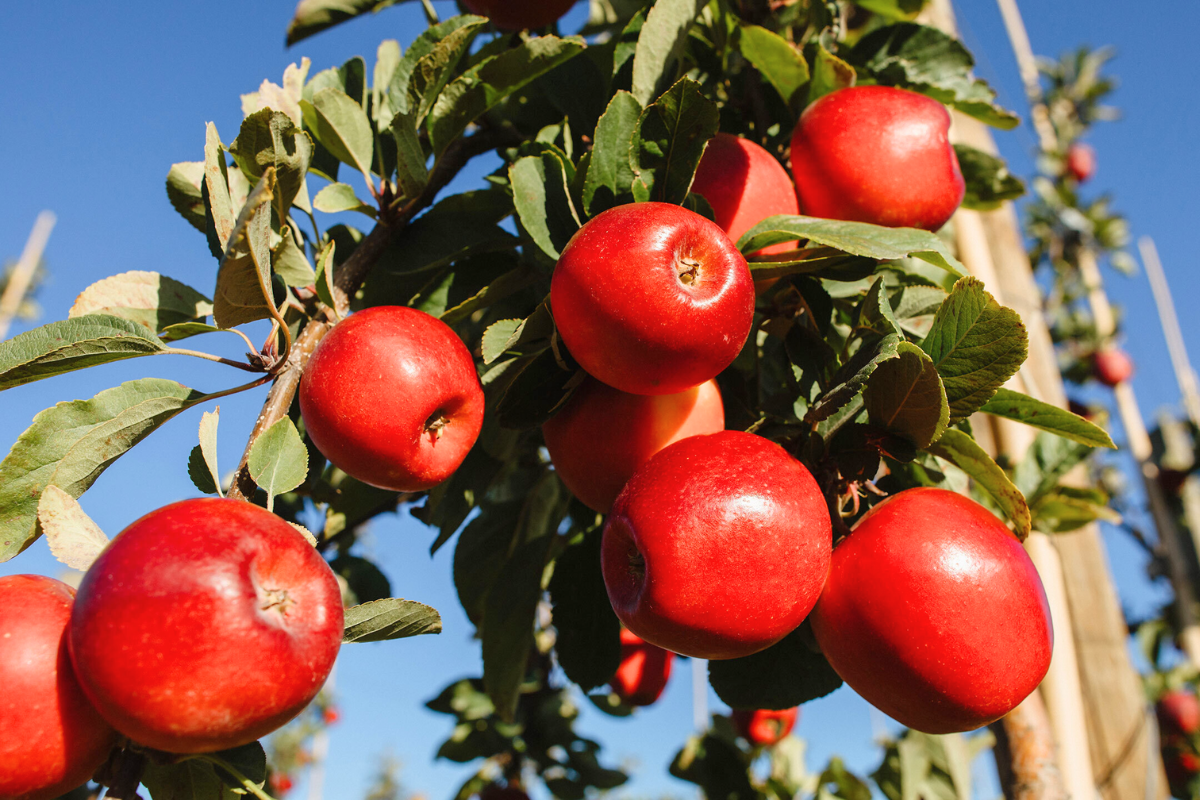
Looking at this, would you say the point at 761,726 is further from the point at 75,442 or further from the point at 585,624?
the point at 75,442

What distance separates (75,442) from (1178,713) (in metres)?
6.84

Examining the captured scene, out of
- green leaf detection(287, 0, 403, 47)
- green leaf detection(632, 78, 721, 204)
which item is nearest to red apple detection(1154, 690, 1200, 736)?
green leaf detection(632, 78, 721, 204)

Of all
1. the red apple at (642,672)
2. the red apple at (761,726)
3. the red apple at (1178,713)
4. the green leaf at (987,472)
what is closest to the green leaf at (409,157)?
the green leaf at (987,472)

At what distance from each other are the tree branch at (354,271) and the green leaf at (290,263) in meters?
0.05

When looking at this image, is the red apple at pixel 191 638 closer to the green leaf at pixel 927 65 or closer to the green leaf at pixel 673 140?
the green leaf at pixel 673 140

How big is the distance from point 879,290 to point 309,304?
0.77 m

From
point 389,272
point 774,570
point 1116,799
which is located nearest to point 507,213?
point 389,272

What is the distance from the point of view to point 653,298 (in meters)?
0.82

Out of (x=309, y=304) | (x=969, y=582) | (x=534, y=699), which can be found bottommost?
(x=534, y=699)

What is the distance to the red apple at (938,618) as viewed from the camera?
31.6 inches

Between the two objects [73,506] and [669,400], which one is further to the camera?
[669,400]

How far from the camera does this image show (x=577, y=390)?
1.04 metres

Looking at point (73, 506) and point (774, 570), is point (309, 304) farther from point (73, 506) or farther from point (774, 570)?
point (774, 570)

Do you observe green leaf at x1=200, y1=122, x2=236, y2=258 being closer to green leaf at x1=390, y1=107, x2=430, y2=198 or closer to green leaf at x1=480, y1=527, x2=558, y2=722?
green leaf at x1=390, y1=107, x2=430, y2=198
